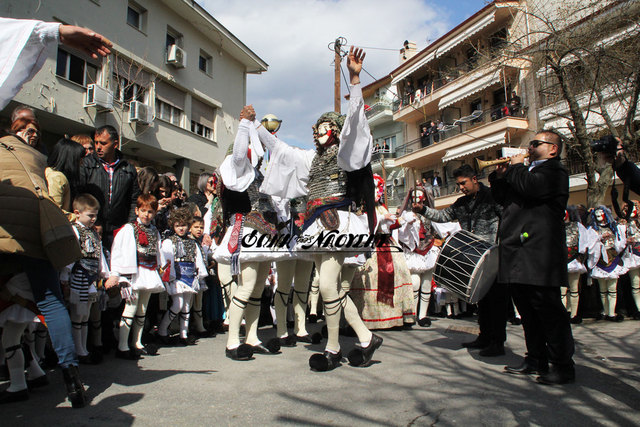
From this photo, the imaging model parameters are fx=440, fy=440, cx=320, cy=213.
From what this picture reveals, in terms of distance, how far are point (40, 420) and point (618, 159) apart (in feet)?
14.6

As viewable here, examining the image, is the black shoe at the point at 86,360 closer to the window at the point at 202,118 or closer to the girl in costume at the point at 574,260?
the girl in costume at the point at 574,260

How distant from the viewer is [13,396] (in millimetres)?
2936

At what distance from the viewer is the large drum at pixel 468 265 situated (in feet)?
14.4

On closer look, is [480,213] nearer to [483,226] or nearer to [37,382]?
[483,226]

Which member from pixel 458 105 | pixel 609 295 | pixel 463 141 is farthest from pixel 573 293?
pixel 458 105

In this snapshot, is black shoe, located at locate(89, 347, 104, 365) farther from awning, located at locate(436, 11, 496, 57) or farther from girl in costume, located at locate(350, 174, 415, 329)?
awning, located at locate(436, 11, 496, 57)

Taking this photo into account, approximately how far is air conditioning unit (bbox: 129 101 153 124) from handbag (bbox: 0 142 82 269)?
1466 centimetres

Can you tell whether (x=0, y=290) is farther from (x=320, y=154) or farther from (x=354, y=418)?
(x=320, y=154)

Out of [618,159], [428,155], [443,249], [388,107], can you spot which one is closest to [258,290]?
[443,249]

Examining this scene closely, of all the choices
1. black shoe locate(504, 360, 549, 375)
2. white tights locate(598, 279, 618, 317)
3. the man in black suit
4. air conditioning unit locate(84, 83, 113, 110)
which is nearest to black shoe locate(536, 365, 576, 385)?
the man in black suit

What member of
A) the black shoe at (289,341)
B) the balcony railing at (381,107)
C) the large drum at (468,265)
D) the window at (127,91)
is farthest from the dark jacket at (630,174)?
the balcony railing at (381,107)

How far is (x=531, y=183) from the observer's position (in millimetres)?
3711

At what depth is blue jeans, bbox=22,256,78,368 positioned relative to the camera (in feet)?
9.46

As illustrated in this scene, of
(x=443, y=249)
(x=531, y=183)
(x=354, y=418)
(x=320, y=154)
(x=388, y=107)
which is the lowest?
(x=354, y=418)
